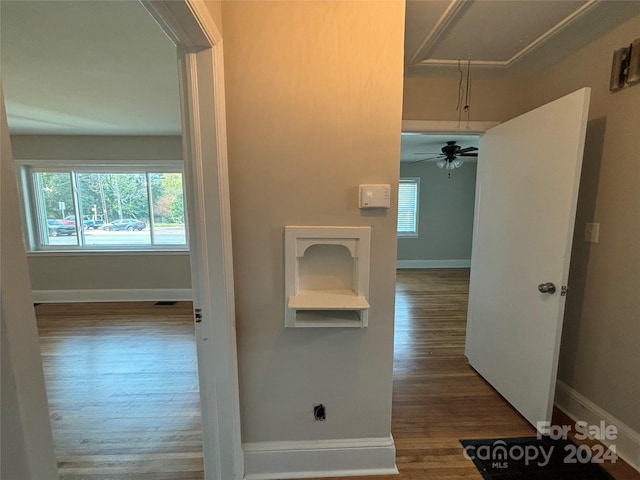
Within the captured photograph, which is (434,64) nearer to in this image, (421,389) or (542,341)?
(542,341)

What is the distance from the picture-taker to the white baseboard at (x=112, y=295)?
407cm

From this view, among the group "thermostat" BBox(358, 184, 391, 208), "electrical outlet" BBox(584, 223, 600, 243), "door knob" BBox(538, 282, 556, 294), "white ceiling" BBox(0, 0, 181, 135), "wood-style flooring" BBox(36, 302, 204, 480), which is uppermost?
"white ceiling" BBox(0, 0, 181, 135)

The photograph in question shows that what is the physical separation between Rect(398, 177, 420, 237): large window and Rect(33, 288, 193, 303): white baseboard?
14.8ft

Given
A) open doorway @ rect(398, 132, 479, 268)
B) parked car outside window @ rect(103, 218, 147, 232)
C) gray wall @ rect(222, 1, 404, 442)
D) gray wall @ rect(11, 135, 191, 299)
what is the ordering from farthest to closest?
open doorway @ rect(398, 132, 479, 268) < parked car outside window @ rect(103, 218, 147, 232) < gray wall @ rect(11, 135, 191, 299) < gray wall @ rect(222, 1, 404, 442)

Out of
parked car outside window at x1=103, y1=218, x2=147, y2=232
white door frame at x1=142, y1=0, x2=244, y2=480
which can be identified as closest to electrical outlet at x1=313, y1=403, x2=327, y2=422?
white door frame at x1=142, y1=0, x2=244, y2=480

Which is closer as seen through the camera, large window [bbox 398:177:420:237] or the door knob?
the door knob

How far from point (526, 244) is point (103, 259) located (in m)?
5.07

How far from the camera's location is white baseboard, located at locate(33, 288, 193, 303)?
407 centimetres

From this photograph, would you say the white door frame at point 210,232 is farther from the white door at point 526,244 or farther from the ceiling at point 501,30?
the white door at point 526,244

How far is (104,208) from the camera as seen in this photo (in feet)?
13.6

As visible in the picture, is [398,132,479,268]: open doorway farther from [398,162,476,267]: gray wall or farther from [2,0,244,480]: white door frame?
[2,0,244,480]: white door frame

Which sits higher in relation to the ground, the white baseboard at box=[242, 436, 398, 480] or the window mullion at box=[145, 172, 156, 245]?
the window mullion at box=[145, 172, 156, 245]

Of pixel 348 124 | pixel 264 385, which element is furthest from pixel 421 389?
pixel 348 124

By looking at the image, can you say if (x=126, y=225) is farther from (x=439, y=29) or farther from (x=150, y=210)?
(x=439, y=29)
